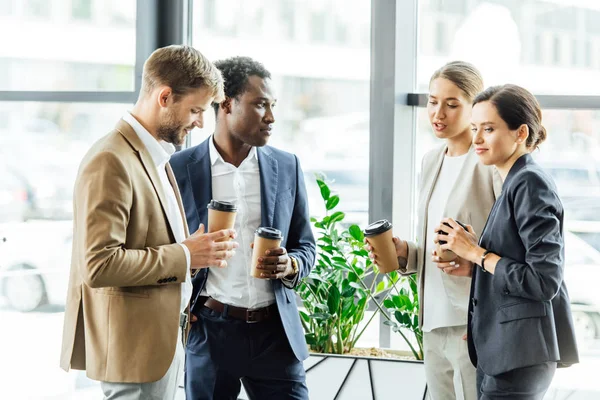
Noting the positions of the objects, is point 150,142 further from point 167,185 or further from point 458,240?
point 458,240

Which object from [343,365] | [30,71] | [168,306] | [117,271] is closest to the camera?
[117,271]

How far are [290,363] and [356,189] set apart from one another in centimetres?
154

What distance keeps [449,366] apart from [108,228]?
44.5 inches

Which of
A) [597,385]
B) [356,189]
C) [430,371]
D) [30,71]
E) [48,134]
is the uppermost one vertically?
[30,71]

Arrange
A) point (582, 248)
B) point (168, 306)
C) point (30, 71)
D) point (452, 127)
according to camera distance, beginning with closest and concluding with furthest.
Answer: point (168, 306) → point (452, 127) → point (582, 248) → point (30, 71)

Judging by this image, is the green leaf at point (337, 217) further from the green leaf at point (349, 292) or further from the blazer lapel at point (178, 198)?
the blazer lapel at point (178, 198)

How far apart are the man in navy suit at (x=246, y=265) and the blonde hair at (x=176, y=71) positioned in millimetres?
367

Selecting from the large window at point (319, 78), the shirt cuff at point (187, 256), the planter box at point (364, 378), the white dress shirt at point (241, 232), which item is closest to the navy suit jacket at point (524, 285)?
the white dress shirt at point (241, 232)

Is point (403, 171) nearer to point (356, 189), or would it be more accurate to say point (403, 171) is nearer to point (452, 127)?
point (356, 189)

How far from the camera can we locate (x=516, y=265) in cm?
181

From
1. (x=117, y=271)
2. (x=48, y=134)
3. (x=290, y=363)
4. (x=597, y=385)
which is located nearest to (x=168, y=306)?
(x=117, y=271)

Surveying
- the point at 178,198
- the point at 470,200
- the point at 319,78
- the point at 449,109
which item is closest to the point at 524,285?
the point at 470,200

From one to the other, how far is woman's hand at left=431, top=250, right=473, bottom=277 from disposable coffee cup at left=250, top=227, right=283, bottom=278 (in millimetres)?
468

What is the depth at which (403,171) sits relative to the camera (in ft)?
11.5
